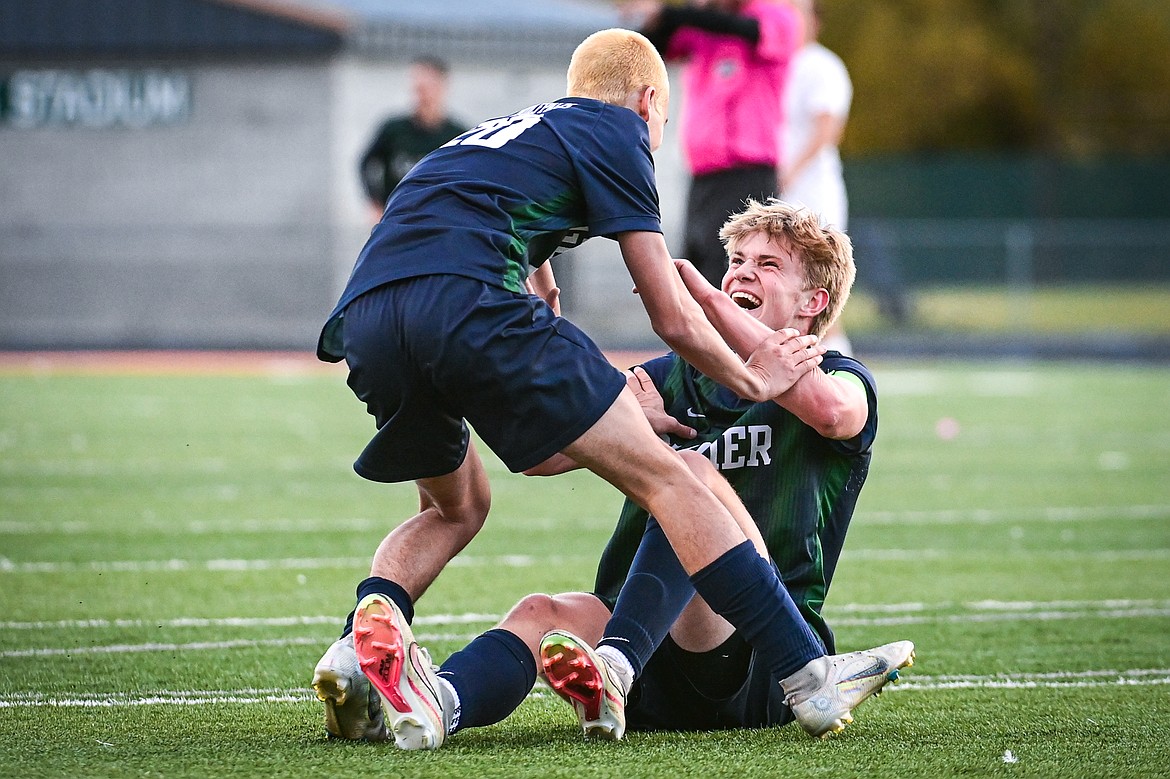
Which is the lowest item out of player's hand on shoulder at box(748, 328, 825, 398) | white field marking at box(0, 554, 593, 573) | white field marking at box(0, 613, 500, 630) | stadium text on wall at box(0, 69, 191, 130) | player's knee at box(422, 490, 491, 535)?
stadium text on wall at box(0, 69, 191, 130)

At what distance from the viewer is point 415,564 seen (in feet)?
12.9

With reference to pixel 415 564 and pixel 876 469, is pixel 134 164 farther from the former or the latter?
pixel 415 564

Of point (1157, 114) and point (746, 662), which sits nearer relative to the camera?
point (746, 662)

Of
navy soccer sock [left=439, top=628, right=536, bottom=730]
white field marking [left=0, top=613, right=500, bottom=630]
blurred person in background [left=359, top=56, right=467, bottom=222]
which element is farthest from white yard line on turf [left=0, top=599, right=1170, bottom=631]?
blurred person in background [left=359, top=56, right=467, bottom=222]

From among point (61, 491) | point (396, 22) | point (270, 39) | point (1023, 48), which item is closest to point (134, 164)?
point (270, 39)

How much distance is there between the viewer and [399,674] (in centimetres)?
348

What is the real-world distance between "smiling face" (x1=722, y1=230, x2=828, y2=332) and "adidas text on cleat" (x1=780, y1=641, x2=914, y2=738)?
0.81 metres

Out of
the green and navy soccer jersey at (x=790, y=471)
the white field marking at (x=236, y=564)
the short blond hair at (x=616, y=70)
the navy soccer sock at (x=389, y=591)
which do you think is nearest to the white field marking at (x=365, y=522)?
the white field marking at (x=236, y=564)

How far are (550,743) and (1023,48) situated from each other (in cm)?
3700

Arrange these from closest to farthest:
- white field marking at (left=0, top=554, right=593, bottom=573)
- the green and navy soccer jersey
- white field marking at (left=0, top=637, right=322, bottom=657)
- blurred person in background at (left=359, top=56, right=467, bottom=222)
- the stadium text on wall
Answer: the green and navy soccer jersey → white field marking at (left=0, top=637, right=322, bottom=657) → white field marking at (left=0, top=554, right=593, bottom=573) → blurred person in background at (left=359, top=56, right=467, bottom=222) → the stadium text on wall

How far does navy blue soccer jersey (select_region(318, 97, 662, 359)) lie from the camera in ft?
11.5

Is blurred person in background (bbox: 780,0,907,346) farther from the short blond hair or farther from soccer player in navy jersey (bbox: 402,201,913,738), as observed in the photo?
the short blond hair

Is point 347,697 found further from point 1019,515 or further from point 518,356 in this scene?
point 1019,515

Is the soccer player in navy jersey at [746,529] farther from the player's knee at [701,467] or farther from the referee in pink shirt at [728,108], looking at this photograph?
the referee in pink shirt at [728,108]
